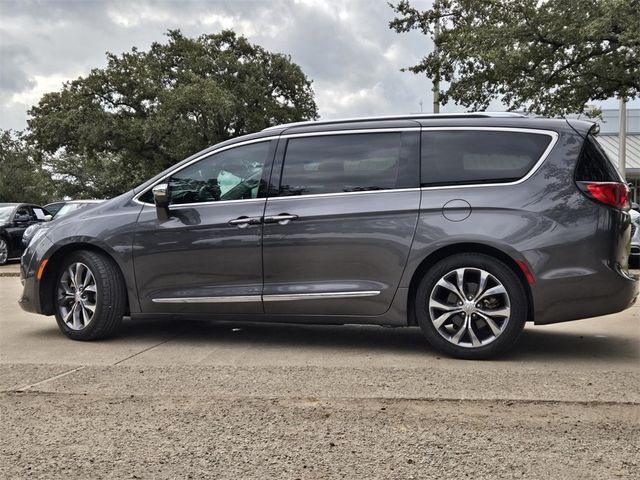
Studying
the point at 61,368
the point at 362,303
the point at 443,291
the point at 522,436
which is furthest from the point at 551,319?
the point at 61,368

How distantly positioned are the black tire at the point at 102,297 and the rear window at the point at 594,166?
144 inches

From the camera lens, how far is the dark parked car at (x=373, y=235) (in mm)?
4523

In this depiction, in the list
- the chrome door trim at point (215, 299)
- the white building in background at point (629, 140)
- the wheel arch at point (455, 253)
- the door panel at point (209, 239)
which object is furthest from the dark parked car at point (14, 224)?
the white building in background at point (629, 140)

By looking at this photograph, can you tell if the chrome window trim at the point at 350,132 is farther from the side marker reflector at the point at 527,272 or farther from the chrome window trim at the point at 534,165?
the side marker reflector at the point at 527,272

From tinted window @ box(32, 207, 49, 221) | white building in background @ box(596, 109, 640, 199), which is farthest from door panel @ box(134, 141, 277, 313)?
white building in background @ box(596, 109, 640, 199)

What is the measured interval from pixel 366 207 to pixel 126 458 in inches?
102

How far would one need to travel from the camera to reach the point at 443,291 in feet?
15.4

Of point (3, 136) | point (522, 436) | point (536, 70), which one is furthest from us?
point (3, 136)

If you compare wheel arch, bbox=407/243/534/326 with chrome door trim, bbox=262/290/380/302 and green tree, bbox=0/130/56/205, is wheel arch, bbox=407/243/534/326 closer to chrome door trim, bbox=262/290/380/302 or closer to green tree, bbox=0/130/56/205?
chrome door trim, bbox=262/290/380/302

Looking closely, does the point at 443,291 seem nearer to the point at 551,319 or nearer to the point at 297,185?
the point at 551,319

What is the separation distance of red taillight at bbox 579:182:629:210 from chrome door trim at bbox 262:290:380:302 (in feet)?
5.30

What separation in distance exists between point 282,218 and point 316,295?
0.64 m

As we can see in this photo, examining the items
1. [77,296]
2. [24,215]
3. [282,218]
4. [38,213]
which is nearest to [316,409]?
[282,218]

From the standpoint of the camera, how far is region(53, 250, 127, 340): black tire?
5.42 m
